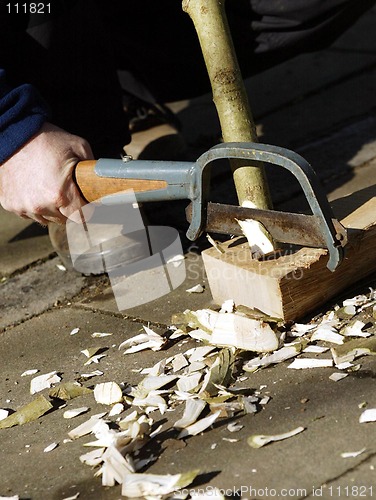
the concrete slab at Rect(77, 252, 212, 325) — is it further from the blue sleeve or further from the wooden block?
the blue sleeve

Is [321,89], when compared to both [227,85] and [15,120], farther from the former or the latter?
[15,120]

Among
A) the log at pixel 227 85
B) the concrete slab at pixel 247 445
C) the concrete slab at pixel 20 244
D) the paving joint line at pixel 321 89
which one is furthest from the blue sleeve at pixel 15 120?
the paving joint line at pixel 321 89

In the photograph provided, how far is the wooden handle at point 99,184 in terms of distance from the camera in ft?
7.55

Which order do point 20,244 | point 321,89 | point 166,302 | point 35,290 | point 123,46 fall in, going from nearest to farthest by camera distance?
point 166,302 → point 35,290 → point 20,244 → point 123,46 → point 321,89

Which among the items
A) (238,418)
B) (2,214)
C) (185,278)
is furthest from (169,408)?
(2,214)

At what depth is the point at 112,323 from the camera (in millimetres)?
2604

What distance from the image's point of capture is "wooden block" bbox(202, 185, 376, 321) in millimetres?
Result: 2305

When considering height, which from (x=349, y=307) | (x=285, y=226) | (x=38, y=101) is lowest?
(x=349, y=307)

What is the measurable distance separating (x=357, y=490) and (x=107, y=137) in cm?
184

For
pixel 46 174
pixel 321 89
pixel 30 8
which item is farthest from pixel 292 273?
pixel 321 89

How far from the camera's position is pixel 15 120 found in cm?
245

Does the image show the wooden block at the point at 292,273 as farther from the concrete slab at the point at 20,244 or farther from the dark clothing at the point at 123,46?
the concrete slab at the point at 20,244

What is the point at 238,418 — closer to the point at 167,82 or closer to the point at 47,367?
the point at 47,367

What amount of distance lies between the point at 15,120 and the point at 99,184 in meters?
0.30
